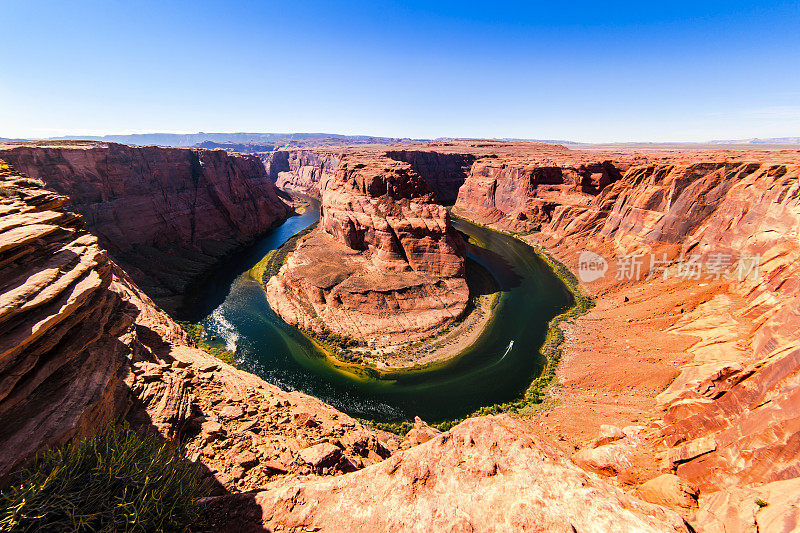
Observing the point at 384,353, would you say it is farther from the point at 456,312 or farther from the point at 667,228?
the point at 667,228

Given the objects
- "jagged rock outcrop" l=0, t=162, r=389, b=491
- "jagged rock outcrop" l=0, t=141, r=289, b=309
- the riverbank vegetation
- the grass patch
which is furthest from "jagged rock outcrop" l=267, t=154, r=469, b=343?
"jagged rock outcrop" l=0, t=162, r=389, b=491

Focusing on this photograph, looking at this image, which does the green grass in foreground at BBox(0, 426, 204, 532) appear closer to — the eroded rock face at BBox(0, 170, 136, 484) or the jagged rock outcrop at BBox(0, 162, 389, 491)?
the eroded rock face at BBox(0, 170, 136, 484)

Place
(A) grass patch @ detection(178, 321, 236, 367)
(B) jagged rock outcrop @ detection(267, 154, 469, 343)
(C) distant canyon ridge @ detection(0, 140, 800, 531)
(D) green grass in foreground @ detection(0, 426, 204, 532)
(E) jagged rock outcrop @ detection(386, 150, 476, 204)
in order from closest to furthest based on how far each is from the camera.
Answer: (D) green grass in foreground @ detection(0, 426, 204, 532) < (C) distant canyon ridge @ detection(0, 140, 800, 531) < (A) grass patch @ detection(178, 321, 236, 367) < (B) jagged rock outcrop @ detection(267, 154, 469, 343) < (E) jagged rock outcrop @ detection(386, 150, 476, 204)

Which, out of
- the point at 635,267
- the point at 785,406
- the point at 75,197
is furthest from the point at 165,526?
the point at 75,197

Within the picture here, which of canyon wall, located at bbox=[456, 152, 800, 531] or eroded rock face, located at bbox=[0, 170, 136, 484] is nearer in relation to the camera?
eroded rock face, located at bbox=[0, 170, 136, 484]

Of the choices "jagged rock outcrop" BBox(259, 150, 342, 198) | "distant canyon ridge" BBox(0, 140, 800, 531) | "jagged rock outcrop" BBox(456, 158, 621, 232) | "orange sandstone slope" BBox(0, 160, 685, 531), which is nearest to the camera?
"orange sandstone slope" BBox(0, 160, 685, 531)

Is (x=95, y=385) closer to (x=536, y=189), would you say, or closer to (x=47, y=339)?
(x=47, y=339)
